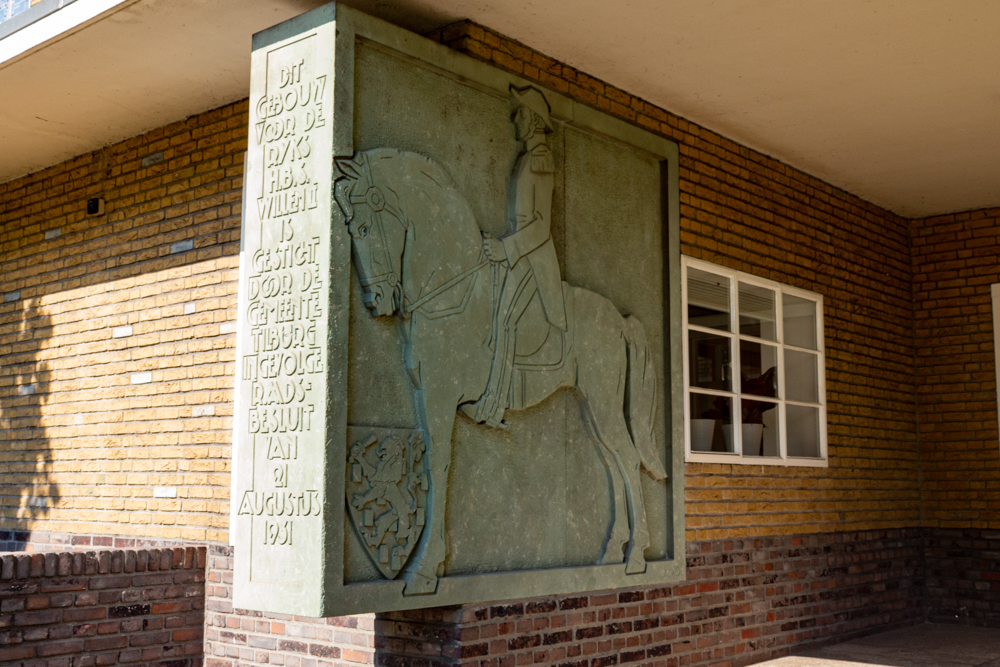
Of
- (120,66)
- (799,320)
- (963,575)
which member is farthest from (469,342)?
(963,575)

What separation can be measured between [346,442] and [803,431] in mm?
4597

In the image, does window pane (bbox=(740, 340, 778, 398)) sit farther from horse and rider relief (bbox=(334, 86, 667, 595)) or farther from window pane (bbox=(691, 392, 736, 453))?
horse and rider relief (bbox=(334, 86, 667, 595))

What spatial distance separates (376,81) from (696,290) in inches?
117

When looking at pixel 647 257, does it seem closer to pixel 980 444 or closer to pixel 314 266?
pixel 314 266

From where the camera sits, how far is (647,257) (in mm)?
6086

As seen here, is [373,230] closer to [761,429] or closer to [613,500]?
[613,500]

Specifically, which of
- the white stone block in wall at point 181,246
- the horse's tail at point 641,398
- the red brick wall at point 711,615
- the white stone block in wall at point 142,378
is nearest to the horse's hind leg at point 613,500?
the horse's tail at point 641,398

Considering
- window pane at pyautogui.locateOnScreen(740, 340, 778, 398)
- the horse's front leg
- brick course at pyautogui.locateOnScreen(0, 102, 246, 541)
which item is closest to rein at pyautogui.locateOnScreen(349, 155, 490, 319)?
the horse's front leg

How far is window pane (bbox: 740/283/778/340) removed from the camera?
7.20 metres

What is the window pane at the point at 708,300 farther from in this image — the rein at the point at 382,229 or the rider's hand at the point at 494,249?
the rein at the point at 382,229

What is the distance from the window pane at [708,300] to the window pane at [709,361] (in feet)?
0.29

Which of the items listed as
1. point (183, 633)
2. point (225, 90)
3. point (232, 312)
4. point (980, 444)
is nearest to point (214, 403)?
point (232, 312)

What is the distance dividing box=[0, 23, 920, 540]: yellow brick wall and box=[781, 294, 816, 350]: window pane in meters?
0.18

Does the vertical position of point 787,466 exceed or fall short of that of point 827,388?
it falls short
